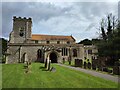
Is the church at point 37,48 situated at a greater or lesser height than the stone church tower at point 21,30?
lesser

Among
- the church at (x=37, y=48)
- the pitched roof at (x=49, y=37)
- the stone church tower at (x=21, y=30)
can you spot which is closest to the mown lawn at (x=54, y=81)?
the church at (x=37, y=48)

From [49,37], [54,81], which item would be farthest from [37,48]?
[54,81]

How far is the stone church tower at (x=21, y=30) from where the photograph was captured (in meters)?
53.6

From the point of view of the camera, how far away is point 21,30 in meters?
54.2

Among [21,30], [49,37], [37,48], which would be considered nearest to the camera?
[37,48]

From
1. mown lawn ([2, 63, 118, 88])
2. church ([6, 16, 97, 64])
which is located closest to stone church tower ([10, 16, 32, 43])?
church ([6, 16, 97, 64])

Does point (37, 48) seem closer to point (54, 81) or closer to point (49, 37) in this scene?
point (49, 37)

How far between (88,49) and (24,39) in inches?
747

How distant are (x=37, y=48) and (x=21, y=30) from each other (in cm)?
1115

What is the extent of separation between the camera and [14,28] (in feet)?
176

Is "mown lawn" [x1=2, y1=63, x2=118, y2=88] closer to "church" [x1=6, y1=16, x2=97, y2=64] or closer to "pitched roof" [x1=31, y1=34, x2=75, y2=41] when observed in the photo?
"church" [x1=6, y1=16, x2=97, y2=64]

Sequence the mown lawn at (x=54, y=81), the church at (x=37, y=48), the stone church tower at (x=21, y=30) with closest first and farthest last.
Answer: the mown lawn at (x=54, y=81)
the church at (x=37, y=48)
the stone church tower at (x=21, y=30)

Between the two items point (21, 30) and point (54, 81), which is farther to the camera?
point (21, 30)

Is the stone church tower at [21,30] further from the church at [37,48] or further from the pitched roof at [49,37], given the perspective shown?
the pitched roof at [49,37]
